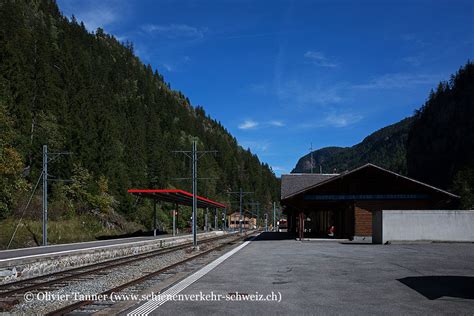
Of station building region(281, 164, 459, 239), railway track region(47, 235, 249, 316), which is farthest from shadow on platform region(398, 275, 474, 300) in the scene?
station building region(281, 164, 459, 239)

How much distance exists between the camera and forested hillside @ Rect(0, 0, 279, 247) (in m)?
60.0

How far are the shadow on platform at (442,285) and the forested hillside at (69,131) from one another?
3439cm

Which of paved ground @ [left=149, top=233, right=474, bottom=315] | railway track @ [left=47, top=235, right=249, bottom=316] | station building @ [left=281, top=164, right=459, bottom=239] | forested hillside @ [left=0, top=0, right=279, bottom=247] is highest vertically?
forested hillside @ [left=0, top=0, right=279, bottom=247]

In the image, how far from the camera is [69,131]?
250 ft

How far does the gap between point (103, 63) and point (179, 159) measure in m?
42.2

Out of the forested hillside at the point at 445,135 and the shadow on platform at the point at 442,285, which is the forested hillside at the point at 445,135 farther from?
the shadow on platform at the point at 442,285

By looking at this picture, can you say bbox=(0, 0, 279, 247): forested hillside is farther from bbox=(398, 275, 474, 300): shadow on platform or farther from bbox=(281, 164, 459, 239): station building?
bbox=(398, 275, 474, 300): shadow on platform

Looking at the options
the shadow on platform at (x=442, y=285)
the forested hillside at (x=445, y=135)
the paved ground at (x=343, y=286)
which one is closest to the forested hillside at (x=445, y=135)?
the forested hillside at (x=445, y=135)

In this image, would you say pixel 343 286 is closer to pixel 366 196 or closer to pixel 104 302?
pixel 104 302

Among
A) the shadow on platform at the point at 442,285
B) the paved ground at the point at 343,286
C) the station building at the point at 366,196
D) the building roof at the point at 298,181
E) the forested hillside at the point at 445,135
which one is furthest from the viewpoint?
the forested hillside at the point at 445,135

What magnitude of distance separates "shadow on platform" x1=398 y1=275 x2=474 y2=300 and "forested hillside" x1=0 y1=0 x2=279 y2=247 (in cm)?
3439

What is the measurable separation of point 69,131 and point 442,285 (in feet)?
237

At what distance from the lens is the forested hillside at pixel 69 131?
6000cm

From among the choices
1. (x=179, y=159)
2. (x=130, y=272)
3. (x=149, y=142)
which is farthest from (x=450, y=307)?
(x=179, y=159)
